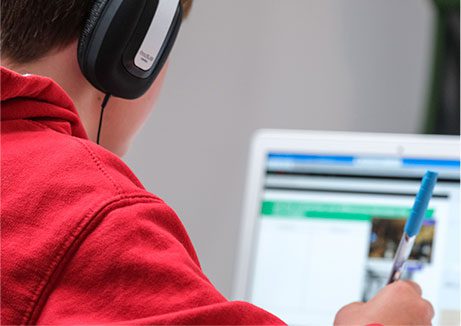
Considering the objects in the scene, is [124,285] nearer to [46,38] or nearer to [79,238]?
[79,238]

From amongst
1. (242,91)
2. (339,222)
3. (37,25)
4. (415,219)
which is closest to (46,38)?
(37,25)

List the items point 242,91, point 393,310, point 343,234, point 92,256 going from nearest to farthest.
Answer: point 92,256 < point 393,310 < point 343,234 < point 242,91

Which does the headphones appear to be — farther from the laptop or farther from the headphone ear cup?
the laptop

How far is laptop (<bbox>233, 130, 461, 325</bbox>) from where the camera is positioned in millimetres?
959

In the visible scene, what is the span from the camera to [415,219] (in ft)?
2.29

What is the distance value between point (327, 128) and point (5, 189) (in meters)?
1.22

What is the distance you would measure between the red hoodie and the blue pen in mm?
223

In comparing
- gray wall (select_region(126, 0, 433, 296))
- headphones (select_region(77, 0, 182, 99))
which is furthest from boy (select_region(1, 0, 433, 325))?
gray wall (select_region(126, 0, 433, 296))

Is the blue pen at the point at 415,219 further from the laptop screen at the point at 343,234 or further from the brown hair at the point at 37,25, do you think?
the brown hair at the point at 37,25

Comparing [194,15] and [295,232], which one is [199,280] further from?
[194,15]

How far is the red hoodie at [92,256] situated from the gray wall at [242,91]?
855 millimetres

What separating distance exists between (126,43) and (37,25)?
0.27 feet

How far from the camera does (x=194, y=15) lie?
149cm

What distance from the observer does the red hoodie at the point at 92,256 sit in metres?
0.50
